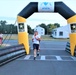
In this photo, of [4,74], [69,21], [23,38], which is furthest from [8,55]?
[69,21]

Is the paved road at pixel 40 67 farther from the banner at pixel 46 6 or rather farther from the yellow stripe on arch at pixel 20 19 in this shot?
the banner at pixel 46 6

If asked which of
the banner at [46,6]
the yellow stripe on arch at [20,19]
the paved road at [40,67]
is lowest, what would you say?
the paved road at [40,67]

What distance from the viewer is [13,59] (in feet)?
50.1

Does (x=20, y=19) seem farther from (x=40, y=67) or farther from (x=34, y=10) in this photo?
(x=40, y=67)

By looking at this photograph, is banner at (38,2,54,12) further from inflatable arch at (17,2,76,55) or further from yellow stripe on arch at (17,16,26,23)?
yellow stripe on arch at (17,16,26,23)

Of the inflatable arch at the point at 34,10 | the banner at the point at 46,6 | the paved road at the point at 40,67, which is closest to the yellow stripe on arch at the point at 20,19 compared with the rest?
the inflatable arch at the point at 34,10

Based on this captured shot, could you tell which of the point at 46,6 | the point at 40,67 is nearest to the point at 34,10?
the point at 46,6

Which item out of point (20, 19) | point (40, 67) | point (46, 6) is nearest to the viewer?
point (40, 67)

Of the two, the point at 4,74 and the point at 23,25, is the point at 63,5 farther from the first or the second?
the point at 4,74

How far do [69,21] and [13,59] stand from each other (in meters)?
6.55

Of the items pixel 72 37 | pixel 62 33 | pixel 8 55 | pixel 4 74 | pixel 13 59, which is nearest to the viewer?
pixel 4 74

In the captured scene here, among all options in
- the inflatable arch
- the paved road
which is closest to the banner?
the inflatable arch

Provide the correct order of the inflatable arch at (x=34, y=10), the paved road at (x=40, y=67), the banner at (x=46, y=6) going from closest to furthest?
1. the paved road at (x=40, y=67)
2. the inflatable arch at (x=34, y=10)
3. the banner at (x=46, y=6)

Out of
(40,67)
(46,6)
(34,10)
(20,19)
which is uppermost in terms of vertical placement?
(46,6)
